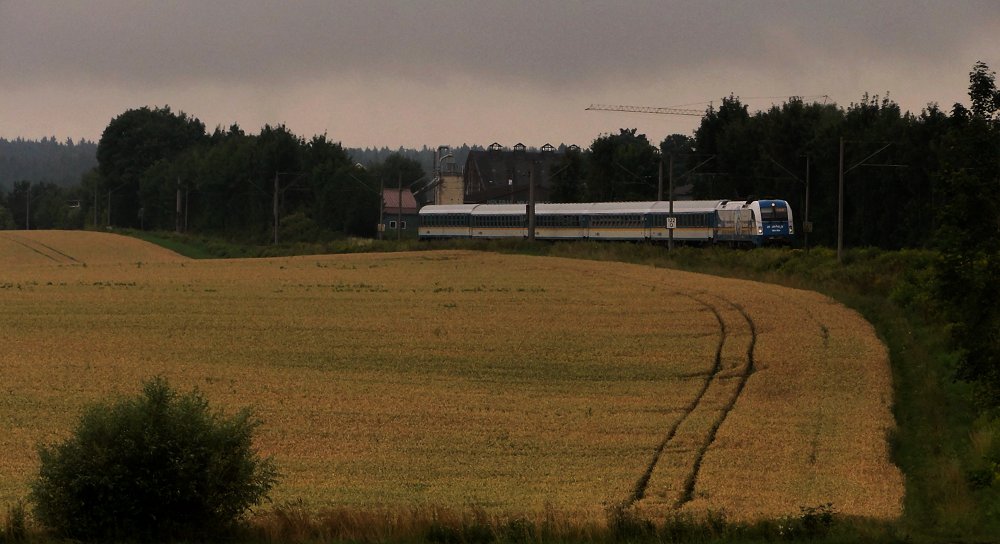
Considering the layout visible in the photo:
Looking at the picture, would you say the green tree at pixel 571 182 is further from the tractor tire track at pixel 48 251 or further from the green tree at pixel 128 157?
the green tree at pixel 128 157

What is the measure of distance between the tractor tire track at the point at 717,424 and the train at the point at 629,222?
36358mm

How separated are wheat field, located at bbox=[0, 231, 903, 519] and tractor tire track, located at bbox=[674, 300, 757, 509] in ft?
0.23

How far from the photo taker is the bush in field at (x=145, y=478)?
17328mm

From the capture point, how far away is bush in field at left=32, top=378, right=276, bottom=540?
56.9 ft

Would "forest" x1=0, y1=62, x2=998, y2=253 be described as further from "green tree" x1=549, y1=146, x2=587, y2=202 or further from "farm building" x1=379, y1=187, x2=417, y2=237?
"farm building" x1=379, y1=187, x2=417, y2=237

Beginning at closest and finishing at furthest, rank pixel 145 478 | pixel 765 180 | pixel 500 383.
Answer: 1. pixel 145 478
2. pixel 500 383
3. pixel 765 180

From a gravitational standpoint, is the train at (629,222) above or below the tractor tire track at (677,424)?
above

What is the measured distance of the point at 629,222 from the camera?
94188 mm

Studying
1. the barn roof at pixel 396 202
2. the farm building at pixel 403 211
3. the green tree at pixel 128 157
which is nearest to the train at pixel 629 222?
the farm building at pixel 403 211

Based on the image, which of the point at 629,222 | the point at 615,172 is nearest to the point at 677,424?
the point at 629,222

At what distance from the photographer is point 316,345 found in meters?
41.3

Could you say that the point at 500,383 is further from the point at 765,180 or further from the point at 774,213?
the point at 765,180

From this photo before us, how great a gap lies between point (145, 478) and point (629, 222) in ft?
256

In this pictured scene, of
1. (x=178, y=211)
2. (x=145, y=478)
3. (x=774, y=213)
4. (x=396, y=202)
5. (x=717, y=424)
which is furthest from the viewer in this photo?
(x=396, y=202)
